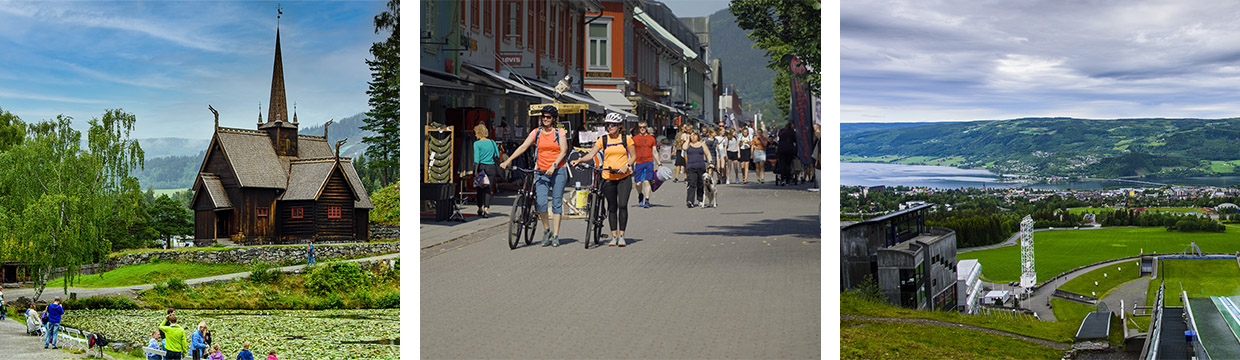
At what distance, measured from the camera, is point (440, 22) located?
25.0ft

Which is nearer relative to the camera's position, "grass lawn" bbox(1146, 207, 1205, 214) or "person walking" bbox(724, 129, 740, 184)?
"person walking" bbox(724, 129, 740, 184)

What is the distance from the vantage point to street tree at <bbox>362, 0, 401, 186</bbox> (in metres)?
19.1

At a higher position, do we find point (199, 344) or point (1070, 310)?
point (1070, 310)

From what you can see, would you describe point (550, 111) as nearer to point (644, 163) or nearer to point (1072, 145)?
point (644, 163)

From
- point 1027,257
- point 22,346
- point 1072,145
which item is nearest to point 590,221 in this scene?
point 1027,257

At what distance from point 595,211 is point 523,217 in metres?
0.50

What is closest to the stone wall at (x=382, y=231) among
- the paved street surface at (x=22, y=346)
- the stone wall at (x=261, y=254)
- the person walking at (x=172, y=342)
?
the stone wall at (x=261, y=254)

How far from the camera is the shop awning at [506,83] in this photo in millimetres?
7680

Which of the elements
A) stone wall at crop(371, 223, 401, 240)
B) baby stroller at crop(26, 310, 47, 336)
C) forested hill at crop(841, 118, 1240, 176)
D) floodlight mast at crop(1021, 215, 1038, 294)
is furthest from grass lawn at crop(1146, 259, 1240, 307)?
baby stroller at crop(26, 310, 47, 336)

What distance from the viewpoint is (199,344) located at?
Answer: 56.0ft

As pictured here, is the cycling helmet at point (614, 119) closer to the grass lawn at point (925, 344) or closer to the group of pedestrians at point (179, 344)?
the grass lawn at point (925, 344)

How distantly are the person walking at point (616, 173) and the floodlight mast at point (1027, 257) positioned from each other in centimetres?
515

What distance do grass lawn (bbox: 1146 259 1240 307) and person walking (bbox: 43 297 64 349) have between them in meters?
15.2

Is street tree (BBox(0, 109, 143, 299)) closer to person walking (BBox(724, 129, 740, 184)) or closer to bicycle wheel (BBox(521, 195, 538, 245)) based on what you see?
bicycle wheel (BBox(521, 195, 538, 245))
